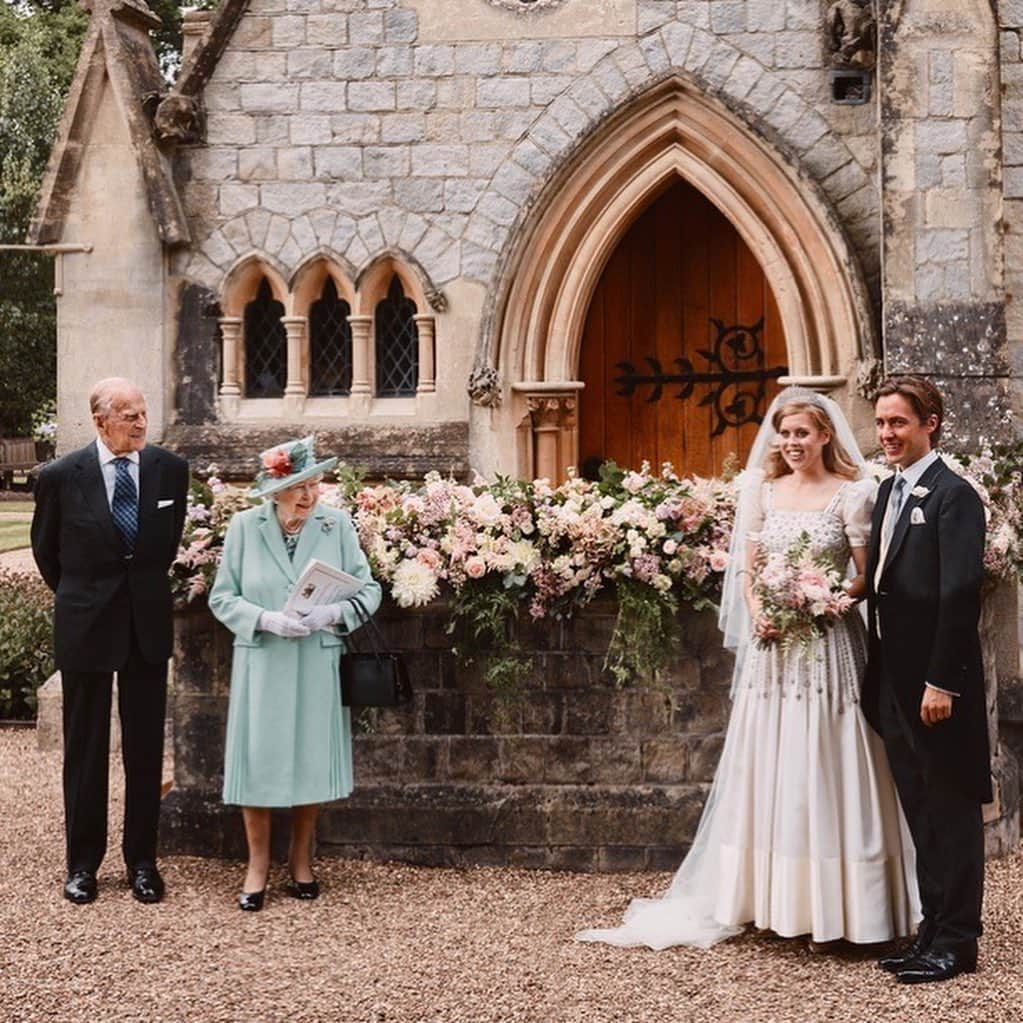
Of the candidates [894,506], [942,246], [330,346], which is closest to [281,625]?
[894,506]

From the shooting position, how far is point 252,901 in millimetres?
5660

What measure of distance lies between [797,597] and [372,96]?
5.96 meters

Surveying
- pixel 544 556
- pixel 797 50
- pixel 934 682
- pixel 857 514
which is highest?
pixel 797 50

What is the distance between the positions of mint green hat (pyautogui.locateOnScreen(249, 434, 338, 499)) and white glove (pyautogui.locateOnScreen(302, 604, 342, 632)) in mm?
458

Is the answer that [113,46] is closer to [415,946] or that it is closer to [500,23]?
[500,23]

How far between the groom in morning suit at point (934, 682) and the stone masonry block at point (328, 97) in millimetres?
5935

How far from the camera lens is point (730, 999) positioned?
A: 182 inches

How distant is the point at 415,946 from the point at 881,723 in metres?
1.70

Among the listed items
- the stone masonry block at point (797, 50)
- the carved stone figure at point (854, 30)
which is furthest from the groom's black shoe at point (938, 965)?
the stone masonry block at point (797, 50)

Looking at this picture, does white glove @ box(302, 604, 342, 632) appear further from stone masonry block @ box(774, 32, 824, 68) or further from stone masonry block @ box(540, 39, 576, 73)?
stone masonry block @ box(774, 32, 824, 68)

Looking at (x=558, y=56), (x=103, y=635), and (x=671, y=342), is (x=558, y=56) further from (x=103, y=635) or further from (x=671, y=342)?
(x=103, y=635)

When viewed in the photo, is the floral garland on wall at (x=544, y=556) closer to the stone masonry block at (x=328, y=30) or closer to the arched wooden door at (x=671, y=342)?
the arched wooden door at (x=671, y=342)

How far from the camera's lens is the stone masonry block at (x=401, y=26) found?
9898mm

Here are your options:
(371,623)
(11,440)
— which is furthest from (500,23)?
(11,440)
